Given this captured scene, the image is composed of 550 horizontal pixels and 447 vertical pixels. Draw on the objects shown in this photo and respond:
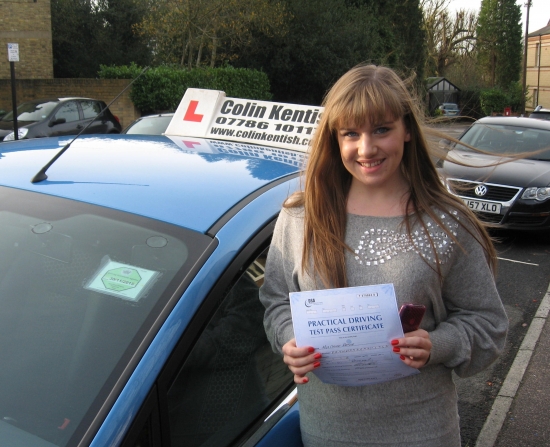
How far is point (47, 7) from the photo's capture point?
2594cm

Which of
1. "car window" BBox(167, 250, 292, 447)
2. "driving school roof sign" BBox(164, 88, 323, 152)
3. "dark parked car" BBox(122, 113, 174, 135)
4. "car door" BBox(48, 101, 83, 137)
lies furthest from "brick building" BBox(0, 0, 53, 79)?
"car window" BBox(167, 250, 292, 447)

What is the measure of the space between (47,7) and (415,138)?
27649 millimetres

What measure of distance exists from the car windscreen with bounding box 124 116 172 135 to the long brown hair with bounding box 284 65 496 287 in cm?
796

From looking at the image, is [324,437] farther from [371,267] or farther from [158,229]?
[158,229]

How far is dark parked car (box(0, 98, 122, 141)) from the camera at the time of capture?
14312mm

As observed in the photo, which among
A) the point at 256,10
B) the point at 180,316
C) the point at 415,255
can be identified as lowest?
the point at 180,316

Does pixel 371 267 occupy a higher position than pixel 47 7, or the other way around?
pixel 47 7

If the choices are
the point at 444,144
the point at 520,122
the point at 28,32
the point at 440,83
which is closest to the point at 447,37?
the point at 440,83

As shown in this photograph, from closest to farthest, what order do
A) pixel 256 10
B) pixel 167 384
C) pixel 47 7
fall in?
pixel 167 384 → pixel 256 10 → pixel 47 7

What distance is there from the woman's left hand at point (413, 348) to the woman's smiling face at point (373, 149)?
41 centimetres

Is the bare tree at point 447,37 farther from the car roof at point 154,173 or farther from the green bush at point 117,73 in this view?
the car roof at point 154,173

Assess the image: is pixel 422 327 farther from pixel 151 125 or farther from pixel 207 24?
pixel 207 24

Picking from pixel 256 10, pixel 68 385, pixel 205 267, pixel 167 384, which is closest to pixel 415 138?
pixel 205 267

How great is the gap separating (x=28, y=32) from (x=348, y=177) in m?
27.7
